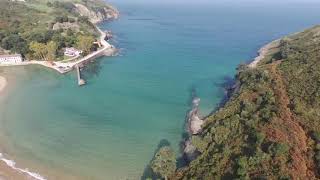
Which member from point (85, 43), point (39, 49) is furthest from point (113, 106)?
point (85, 43)

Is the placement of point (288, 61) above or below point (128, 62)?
above

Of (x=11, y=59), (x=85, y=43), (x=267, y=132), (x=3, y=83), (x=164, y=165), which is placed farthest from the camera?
(x=85, y=43)

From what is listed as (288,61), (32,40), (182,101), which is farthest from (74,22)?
(288,61)

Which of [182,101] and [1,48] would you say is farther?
[1,48]

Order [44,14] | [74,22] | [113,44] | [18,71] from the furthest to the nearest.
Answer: [44,14] < [74,22] < [113,44] < [18,71]

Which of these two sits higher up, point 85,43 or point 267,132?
point 267,132

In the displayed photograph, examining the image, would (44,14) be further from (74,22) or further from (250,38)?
(250,38)

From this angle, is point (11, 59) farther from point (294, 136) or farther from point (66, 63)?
point (294, 136)
